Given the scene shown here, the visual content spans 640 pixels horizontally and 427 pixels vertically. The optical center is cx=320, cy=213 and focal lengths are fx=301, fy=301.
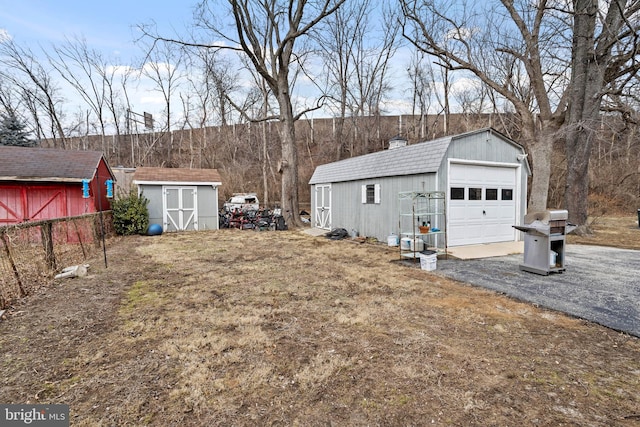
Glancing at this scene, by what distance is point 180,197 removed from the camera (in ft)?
45.1

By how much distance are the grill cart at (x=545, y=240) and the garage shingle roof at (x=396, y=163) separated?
8.82ft

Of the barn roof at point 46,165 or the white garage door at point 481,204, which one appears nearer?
the white garage door at point 481,204

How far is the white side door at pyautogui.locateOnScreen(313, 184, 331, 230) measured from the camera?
12.8 m

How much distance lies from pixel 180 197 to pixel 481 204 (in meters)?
12.1

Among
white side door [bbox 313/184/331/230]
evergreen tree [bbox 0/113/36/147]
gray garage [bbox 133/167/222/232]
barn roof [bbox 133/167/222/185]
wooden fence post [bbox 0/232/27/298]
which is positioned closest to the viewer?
wooden fence post [bbox 0/232/27/298]

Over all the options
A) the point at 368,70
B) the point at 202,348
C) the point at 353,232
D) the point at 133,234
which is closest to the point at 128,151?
the point at 133,234

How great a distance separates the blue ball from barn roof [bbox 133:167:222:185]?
2.17 m

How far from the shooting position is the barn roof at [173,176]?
1316 cm

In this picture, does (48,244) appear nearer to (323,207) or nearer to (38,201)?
(38,201)

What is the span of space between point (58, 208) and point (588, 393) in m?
14.3

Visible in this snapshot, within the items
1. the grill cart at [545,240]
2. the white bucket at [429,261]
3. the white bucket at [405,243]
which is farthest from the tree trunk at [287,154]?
the grill cart at [545,240]

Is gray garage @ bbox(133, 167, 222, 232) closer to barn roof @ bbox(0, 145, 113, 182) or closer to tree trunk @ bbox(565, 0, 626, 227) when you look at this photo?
barn roof @ bbox(0, 145, 113, 182)

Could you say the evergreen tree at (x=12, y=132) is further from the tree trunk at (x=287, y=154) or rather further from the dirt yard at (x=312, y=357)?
the dirt yard at (x=312, y=357)

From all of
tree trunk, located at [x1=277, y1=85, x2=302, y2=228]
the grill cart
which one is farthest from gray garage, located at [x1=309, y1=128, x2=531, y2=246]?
tree trunk, located at [x1=277, y1=85, x2=302, y2=228]
